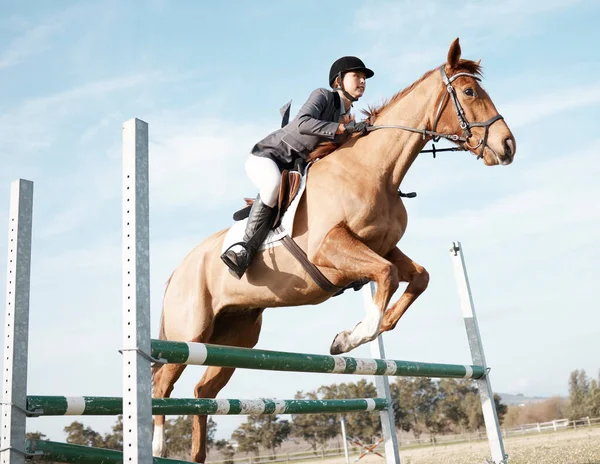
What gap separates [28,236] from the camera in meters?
2.94

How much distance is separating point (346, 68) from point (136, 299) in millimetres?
2430

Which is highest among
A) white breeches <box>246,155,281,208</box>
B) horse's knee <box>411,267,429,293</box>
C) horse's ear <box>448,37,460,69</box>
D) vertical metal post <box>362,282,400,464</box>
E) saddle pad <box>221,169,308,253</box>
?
horse's ear <box>448,37,460,69</box>

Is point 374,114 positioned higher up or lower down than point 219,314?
higher up

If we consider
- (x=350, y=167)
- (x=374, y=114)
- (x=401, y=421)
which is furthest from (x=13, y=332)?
(x=401, y=421)

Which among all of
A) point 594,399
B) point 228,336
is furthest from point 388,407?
Answer: point 594,399

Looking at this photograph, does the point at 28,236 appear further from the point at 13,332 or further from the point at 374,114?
the point at 374,114

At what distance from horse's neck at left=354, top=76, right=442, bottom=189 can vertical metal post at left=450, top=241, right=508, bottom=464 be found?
59.4 inches

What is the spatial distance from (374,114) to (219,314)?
1792mm

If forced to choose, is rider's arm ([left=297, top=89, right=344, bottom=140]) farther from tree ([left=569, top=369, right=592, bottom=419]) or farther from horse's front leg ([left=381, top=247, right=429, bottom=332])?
tree ([left=569, top=369, right=592, bottom=419])

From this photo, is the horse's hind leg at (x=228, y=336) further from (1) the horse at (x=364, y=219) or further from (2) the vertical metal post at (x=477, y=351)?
(2) the vertical metal post at (x=477, y=351)

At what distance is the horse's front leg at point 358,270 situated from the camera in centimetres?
333

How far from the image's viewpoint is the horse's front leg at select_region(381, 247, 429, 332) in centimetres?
371

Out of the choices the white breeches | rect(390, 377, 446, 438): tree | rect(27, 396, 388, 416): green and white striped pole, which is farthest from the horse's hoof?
rect(390, 377, 446, 438): tree

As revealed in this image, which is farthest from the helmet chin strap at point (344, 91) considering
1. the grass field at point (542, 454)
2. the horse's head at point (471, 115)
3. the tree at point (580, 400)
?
the tree at point (580, 400)
